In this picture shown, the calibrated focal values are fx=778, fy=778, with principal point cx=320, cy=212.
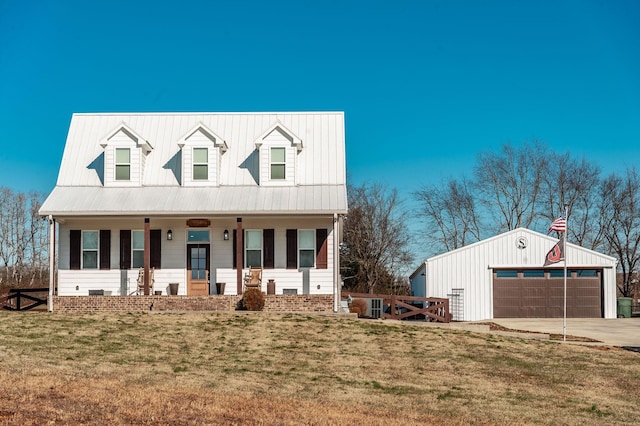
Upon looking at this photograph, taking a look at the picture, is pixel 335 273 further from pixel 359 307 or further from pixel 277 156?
pixel 277 156

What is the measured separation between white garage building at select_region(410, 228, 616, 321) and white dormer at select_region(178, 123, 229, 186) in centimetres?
1109

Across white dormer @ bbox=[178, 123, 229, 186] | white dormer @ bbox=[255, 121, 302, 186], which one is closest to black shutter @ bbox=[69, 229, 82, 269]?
white dormer @ bbox=[178, 123, 229, 186]

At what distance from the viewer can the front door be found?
1089 inches

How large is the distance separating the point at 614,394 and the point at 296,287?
45.1 feet

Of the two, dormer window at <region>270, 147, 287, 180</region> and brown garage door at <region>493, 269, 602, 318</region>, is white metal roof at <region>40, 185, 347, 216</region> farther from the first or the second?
brown garage door at <region>493, 269, 602, 318</region>

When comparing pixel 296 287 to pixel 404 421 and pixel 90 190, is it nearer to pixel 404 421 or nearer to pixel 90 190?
pixel 90 190

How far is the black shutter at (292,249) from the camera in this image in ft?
90.3

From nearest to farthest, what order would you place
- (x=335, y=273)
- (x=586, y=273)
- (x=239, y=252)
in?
(x=239, y=252) → (x=335, y=273) → (x=586, y=273)

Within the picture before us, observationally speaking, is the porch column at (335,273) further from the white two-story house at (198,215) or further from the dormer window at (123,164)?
the dormer window at (123,164)

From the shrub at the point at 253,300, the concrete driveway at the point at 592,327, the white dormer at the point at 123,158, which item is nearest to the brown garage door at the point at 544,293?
the concrete driveway at the point at 592,327

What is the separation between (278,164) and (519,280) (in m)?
12.4

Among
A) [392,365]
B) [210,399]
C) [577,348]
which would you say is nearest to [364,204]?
[577,348]

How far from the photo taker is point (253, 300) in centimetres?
2498

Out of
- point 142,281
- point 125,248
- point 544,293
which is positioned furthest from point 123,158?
point 544,293
